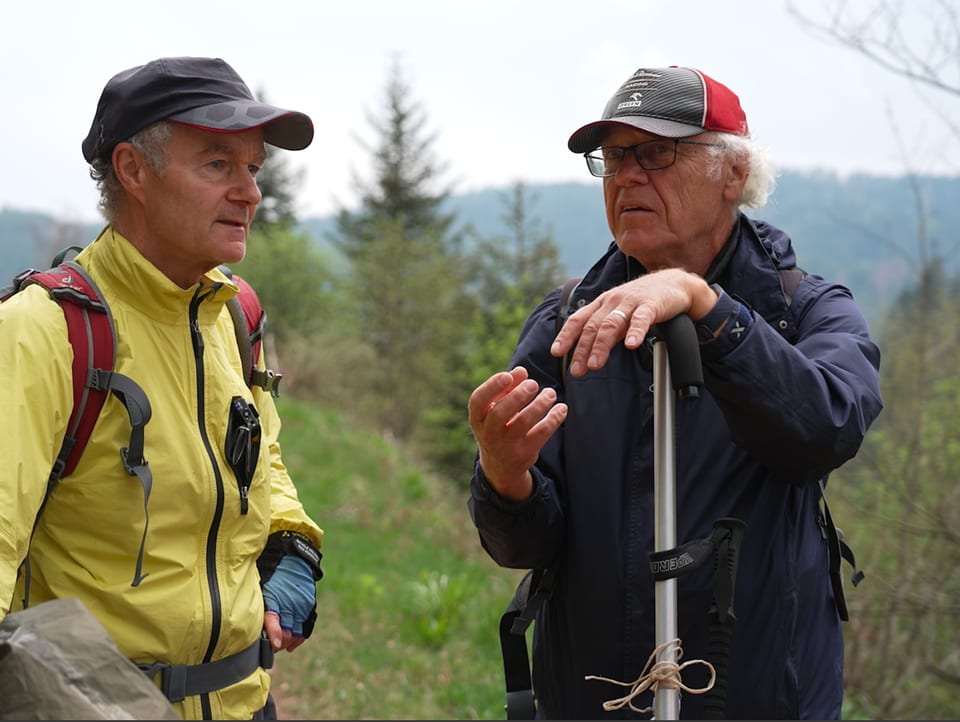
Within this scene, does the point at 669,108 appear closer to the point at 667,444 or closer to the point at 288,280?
the point at 667,444

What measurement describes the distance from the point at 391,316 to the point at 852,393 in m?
26.9

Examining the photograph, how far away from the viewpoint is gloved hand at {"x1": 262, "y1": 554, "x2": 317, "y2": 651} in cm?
266

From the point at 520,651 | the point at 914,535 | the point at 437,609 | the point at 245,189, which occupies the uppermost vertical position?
the point at 245,189

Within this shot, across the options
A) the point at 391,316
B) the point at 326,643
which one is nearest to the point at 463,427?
the point at 391,316

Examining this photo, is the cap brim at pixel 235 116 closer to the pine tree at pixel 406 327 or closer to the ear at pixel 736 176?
the ear at pixel 736 176

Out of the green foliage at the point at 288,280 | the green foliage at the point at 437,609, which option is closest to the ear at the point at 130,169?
the green foliage at the point at 437,609

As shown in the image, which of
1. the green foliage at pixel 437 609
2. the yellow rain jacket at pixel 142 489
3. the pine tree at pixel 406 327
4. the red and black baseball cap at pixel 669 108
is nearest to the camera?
the yellow rain jacket at pixel 142 489

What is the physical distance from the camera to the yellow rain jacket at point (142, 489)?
6.69 feet

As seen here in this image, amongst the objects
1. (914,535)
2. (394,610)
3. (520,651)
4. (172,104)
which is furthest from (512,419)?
(394,610)

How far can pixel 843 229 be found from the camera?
7.67m

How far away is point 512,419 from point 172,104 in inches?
43.8

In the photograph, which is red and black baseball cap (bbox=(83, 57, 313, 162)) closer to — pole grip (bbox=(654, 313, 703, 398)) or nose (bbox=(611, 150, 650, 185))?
nose (bbox=(611, 150, 650, 185))

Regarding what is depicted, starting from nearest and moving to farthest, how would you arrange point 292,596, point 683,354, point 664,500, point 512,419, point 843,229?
point 683,354, point 664,500, point 512,419, point 292,596, point 843,229

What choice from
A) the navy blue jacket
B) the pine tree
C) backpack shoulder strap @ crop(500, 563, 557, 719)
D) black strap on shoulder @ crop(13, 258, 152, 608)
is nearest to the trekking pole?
the navy blue jacket
